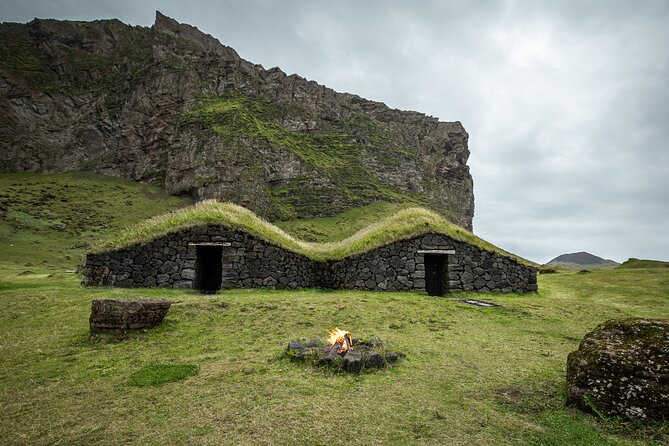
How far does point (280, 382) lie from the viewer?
6328 millimetres

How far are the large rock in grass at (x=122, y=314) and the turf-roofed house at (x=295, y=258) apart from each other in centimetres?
804

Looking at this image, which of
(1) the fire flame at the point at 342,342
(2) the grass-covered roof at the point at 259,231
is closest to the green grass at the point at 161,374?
(1) the fire flame at the point at 342,342

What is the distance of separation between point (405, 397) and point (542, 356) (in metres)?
4.30

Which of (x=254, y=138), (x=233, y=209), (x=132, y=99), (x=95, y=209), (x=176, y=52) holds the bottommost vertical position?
(x=233, y=209)

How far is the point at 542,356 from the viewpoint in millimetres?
8070

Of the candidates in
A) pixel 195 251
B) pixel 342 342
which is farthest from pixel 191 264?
pixel 342 342

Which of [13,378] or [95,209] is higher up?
[95,209]

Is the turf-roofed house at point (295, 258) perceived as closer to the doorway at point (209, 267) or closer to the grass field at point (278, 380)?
the doorway at point (209, 267)

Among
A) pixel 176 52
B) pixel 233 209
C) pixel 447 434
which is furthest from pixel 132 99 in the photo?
pixel 447 434

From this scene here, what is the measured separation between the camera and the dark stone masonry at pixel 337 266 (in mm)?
17625

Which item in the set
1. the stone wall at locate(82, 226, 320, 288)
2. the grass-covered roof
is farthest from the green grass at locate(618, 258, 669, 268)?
the stone wall at locate(82, 226, 320, 288)

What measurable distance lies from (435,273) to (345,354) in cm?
1442

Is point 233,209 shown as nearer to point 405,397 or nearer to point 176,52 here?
point 405,397

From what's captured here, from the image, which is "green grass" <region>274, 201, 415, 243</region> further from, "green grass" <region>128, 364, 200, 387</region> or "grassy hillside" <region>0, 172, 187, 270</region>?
"green grass" <region>128, 364, 200, 387</region>
